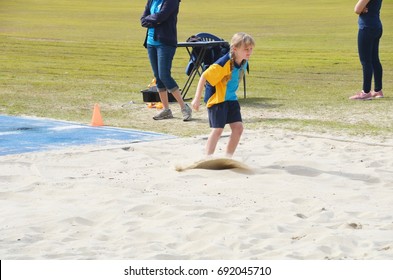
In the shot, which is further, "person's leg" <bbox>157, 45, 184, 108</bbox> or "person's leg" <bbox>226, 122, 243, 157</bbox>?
"person's leg" <bbox>157, 45, 184, 108</bbox>

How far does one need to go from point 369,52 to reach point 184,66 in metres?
7.43

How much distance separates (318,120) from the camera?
12.5 meters

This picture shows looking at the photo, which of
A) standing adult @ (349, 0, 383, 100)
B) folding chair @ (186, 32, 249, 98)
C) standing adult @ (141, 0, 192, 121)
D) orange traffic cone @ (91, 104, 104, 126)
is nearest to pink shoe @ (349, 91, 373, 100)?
standing adult @ (349, 0, 383, 100)

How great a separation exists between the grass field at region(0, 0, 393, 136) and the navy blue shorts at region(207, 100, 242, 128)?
1930mm

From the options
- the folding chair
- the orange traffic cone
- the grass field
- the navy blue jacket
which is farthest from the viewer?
the folding chair

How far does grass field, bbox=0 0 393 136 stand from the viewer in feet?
42.6

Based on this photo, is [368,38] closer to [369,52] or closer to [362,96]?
[369,52]

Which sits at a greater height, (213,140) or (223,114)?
(223,114)

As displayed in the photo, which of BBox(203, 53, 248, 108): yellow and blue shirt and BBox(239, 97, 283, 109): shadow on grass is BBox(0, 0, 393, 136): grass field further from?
BBox(203, 53, 248, 108): yellow and blue shirt

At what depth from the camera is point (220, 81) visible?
31.5 ft

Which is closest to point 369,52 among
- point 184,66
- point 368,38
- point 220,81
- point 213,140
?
point 368,38

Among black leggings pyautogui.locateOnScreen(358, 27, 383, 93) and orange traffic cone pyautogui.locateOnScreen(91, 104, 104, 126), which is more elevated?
black leggings pyautogui.locateOnScreen(358, 27, 383, 93)
